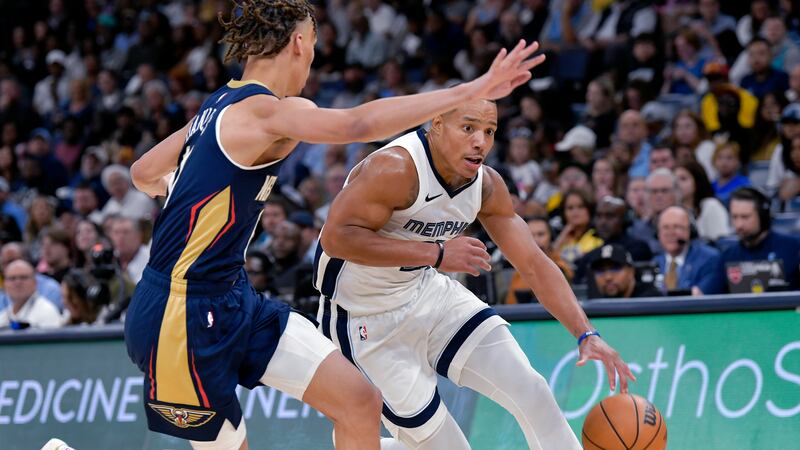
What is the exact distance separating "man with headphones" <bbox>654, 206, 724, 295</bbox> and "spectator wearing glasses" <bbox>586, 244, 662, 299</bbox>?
623 millimetres

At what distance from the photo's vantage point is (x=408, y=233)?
17.3 feet

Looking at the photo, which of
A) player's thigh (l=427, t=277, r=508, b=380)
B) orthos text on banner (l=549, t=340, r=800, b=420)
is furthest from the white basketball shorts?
orthos text on banner (l=549, t=340, r=800, b=420)

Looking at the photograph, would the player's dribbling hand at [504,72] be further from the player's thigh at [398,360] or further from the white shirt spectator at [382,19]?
the white shirt spectator at [382,19]

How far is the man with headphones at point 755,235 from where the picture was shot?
830 cm

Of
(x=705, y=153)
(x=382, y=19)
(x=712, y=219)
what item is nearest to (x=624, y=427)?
(x=712, y=219)

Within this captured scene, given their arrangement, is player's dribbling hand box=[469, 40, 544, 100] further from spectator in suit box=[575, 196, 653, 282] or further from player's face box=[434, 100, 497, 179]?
spectator in suit box=[575, 196, 653, 282]

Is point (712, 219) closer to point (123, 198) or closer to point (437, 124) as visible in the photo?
point (437, 124)

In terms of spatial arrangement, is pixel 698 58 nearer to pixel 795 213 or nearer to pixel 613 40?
pixel 613 40

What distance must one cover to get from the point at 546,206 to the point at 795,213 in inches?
88.4

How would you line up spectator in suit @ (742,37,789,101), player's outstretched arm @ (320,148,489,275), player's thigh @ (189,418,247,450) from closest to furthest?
player's thigh @ (189,418,247,450)
player's outstretched arm @ (320,148,489,275)
spectator in suit @ (742,37,789,101)

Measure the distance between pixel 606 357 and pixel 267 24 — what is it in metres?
1.98

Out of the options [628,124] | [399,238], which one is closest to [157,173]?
[399,238]

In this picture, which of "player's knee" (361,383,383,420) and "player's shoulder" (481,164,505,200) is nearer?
"player's knee" (361,383,383,420)

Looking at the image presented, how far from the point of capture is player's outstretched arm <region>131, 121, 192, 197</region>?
15.7ft
